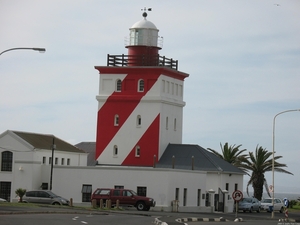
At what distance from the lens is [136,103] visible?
69875 mm

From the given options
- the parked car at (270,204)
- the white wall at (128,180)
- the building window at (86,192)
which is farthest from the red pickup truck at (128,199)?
the parked car at (270,204)

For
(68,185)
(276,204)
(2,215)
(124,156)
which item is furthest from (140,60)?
(2,215)

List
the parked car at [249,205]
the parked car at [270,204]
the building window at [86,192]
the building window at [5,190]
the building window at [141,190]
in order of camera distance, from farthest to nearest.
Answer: the parked car at [270,204] < the parked car at [249,205] < the building window at [5,190] < the building window at [86,192] < the building window at [141,190]

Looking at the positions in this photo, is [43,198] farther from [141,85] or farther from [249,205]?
[249,205]

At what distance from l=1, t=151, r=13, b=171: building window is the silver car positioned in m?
20.2

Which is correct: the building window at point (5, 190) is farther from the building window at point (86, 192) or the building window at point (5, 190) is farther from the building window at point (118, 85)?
the building window at point (118, 85)

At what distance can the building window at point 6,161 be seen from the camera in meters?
65.3

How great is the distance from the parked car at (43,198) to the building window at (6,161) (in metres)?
8.89

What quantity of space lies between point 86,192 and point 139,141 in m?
9.24

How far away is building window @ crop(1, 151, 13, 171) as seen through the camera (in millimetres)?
65312

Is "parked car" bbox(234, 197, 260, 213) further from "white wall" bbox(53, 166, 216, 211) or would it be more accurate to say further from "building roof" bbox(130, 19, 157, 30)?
"building roof" bbox(130, 19, 157, 30)

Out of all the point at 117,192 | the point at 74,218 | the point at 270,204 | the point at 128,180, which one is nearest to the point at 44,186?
the point at 128,180

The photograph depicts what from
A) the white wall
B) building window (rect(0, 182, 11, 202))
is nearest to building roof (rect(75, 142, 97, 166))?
building window (rect(0, 182, 11, 202))

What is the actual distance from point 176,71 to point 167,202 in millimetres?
15666
